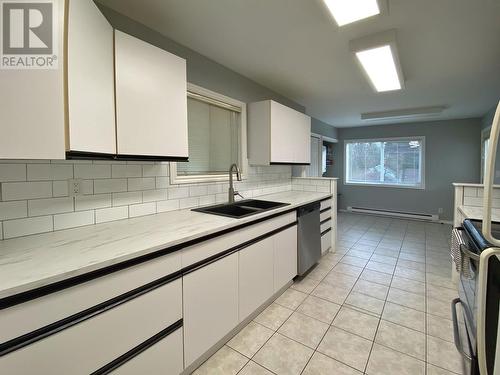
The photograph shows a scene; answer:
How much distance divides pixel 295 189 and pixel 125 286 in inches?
122

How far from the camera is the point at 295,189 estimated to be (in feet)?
12.7

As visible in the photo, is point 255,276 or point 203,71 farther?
point 203,71

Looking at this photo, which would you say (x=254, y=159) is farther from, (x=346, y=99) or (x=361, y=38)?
(x=346, y=99)

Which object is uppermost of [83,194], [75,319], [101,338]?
[83,194]

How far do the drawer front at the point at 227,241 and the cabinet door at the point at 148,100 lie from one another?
693 mm

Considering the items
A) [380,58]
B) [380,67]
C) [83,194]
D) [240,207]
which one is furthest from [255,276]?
[380,67]

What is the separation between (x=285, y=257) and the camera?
238 cm

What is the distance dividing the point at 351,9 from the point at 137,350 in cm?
231

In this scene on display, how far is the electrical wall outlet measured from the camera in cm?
147

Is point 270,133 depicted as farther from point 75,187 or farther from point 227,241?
point 75,187

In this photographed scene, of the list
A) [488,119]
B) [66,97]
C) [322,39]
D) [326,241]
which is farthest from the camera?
[488,119]

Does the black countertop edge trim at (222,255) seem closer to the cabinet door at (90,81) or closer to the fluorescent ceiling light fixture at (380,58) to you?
the cabinet door at (90,81)

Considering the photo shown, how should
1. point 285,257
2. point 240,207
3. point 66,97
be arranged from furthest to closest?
point 240,207 < point 285,257 < point 66,97

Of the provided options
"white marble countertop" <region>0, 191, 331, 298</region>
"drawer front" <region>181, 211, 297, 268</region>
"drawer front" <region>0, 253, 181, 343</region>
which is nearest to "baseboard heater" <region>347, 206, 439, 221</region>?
Answer: "drawer front" <region>181, 211, 297, 268</region>
